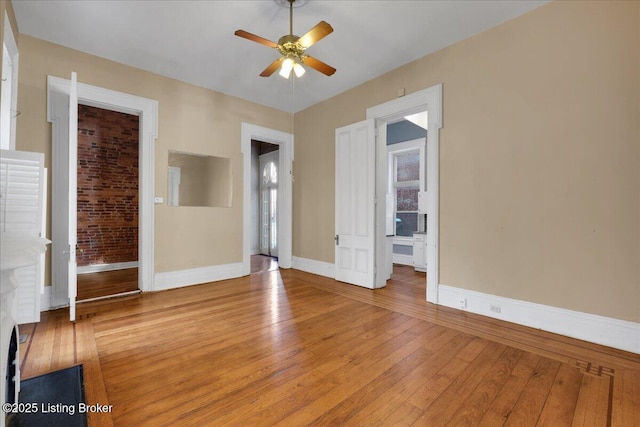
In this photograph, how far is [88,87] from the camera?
12.0 feet

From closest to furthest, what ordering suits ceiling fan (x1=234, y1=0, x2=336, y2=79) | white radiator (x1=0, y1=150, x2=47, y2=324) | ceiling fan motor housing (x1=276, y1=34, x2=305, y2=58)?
white radiator (x1=0, y1=150, x2=47, y2=324), ceiling fan (x1=234, y1=0, x2=336, y2=79), ceiling fan motor housing (x1=276, y1=34, x2=305, y2=58)

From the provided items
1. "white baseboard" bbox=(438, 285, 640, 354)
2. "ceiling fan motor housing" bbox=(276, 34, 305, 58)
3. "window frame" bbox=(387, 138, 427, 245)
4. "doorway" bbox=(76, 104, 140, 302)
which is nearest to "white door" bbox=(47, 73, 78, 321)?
"doorway" bbox=(76, 104, 140, 302)

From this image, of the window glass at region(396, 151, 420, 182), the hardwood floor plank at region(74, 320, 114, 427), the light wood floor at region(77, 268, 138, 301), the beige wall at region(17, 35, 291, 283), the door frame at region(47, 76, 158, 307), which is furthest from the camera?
the window glass at region(396, 151, 420, 182)

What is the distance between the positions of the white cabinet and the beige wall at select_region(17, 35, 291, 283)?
338cm

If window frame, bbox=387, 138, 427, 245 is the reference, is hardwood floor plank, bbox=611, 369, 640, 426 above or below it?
below

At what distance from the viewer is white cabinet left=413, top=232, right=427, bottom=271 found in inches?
217

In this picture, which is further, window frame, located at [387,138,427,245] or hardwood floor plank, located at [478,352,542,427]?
window frame, located at [387,138,427,245]

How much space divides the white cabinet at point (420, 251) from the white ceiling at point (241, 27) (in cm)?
308

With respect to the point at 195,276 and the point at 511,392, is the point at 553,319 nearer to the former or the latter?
the point at 511,392

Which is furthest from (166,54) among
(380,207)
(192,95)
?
(380,207)

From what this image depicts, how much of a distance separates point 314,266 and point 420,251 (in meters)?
2.10

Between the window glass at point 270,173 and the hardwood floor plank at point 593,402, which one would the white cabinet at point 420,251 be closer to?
the hardwood floor plank at point 593,402

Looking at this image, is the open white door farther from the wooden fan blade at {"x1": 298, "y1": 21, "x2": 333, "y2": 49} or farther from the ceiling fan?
the wooden fan blade at {"x1": 298, "y1": 21, "x2": 333, "y2": 49}

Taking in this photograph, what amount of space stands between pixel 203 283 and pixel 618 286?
498 centimetres
